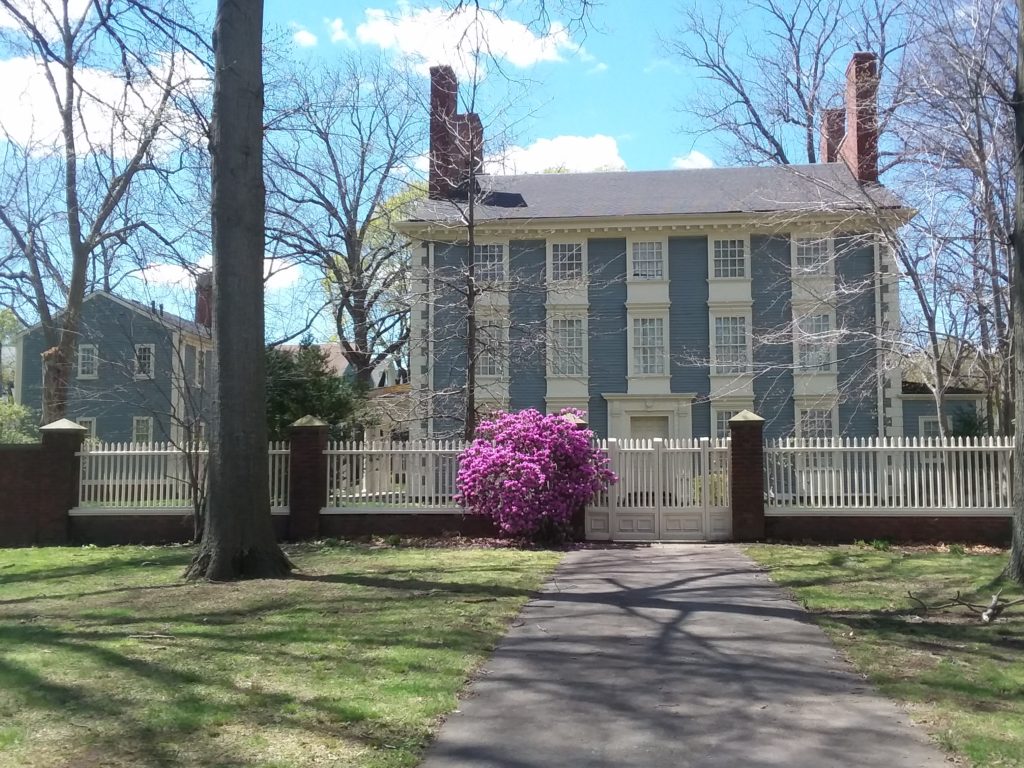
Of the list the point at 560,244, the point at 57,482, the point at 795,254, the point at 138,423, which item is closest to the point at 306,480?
the point at 57,482

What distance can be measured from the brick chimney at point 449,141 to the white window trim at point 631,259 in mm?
5178

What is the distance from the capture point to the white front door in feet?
86.4

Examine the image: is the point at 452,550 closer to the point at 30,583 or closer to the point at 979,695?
the point at 30,583

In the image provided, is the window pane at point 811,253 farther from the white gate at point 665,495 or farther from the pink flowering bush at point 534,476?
the pink flowering bush at point 534,476

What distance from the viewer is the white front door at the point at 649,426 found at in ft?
86.4

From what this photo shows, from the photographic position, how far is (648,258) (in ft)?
86.9

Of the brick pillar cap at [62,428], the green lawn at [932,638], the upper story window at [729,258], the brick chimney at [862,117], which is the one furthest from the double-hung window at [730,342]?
the brick pillar cap at [62,428]

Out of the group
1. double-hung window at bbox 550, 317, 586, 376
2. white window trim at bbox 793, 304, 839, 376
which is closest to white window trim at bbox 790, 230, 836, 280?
white window trim at bbox 793, 304, 839, 376

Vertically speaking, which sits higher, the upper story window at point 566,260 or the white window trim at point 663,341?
the upper story window at point 566,260

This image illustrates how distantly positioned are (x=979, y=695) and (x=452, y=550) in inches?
374

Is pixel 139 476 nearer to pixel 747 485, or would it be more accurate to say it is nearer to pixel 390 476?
pixel 390 476

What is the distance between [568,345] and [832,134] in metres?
9.80

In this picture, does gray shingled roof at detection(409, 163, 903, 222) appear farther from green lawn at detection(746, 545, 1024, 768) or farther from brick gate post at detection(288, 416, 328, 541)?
green lawn at detection(746, 545, 1024, 768)

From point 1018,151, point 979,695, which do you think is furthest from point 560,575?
point 1018,151
